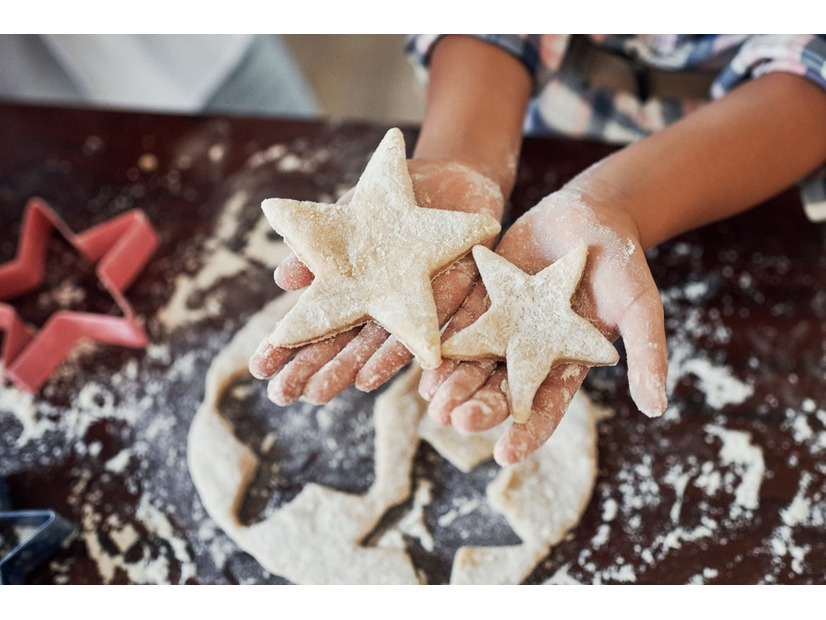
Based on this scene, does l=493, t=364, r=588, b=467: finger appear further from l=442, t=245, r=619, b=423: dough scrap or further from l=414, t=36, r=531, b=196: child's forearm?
l=414, t=36, r=531, b=196: child's forearm

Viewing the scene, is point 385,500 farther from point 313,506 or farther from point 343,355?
point 343,355

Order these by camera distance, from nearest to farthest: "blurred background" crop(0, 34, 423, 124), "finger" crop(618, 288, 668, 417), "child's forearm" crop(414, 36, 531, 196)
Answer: "finger" crop(618, 288, 668, 417) < "child's forearm" crop(414, 36, 531, 196) < "blurred background" crop(0, 34, 423, 124)

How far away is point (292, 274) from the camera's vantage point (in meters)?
0.98

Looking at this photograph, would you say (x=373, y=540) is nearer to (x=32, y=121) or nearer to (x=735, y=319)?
(x=735, y=319)

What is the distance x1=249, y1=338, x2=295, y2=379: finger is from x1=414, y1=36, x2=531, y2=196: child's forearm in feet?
1.44

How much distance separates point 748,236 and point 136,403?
120 centimetres

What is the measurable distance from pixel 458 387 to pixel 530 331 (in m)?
0.12

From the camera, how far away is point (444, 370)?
0.93m

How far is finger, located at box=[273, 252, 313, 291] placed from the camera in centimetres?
97

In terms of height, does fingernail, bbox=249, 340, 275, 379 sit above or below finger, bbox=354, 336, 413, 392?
above

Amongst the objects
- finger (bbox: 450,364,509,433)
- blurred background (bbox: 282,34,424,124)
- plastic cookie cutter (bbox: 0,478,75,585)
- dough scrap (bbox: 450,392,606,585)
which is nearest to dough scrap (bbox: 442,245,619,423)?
finger (bbox: 450,364,509,433)

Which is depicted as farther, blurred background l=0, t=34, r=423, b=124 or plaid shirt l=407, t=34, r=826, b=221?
blurred background l=0, t=34, r=423, b=124

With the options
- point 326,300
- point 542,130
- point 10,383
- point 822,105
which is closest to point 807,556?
point 822,105

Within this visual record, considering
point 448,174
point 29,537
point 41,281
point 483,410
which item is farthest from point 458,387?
point 41,281
